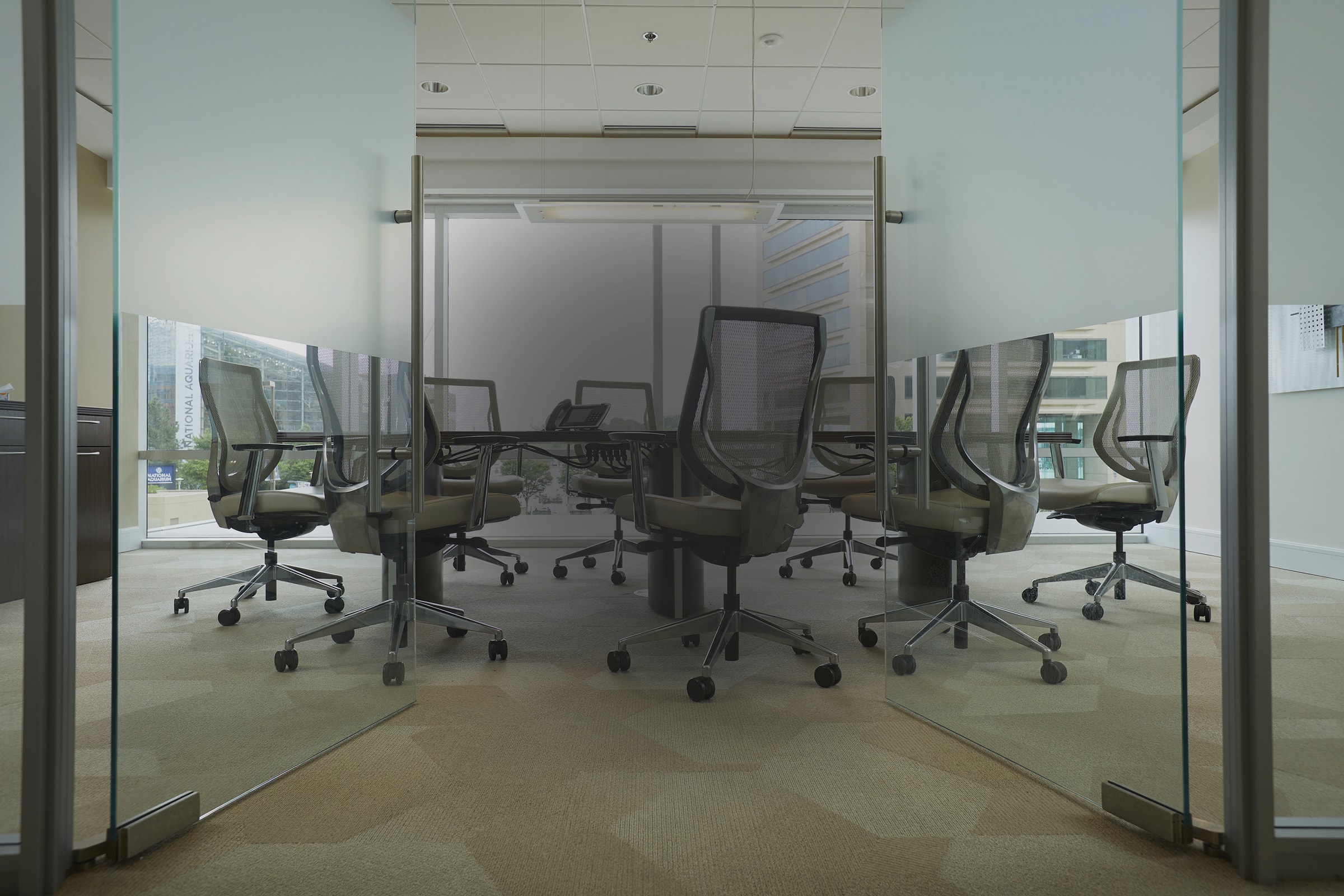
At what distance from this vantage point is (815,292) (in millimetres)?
6277

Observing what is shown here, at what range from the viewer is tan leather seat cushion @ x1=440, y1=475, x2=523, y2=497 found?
3678 millimetres

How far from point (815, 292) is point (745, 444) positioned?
406cm

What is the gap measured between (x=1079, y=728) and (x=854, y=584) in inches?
106

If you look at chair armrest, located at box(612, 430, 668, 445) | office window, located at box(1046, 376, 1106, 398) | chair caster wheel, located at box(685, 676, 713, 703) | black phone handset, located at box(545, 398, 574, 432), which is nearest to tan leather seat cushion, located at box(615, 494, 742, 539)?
chair armrest, located at box(612, 430, 668, 445)

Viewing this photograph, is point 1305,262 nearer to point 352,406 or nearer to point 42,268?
point 352,406

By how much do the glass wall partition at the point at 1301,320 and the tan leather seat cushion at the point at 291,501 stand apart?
2113mm

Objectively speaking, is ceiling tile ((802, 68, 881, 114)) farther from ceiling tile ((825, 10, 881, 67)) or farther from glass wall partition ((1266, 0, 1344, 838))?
glass wall partition ((1266, 0, 1344, 838))

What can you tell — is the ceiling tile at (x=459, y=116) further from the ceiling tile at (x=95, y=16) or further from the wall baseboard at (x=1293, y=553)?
the wall baseboard at (x=1293, y=553)

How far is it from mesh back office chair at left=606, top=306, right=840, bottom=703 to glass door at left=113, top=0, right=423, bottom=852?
0.87m

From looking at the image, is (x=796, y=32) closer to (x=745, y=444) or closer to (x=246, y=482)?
(x=745, y=444)

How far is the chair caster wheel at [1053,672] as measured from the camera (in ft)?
5.71

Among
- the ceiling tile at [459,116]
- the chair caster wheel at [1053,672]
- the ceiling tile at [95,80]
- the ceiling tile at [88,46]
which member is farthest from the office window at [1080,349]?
the ceiling tile at [88,46]

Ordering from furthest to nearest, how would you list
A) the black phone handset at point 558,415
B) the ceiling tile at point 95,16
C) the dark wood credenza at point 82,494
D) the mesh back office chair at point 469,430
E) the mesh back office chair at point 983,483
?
the black phone handset at point 558,415 → the mesh back office chair at point 469,430 → the ceiling tile at point 95,16 → the mesh back office chair at point 983,483 → the dark wood credenza at point 82,494

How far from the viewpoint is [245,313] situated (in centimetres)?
169
